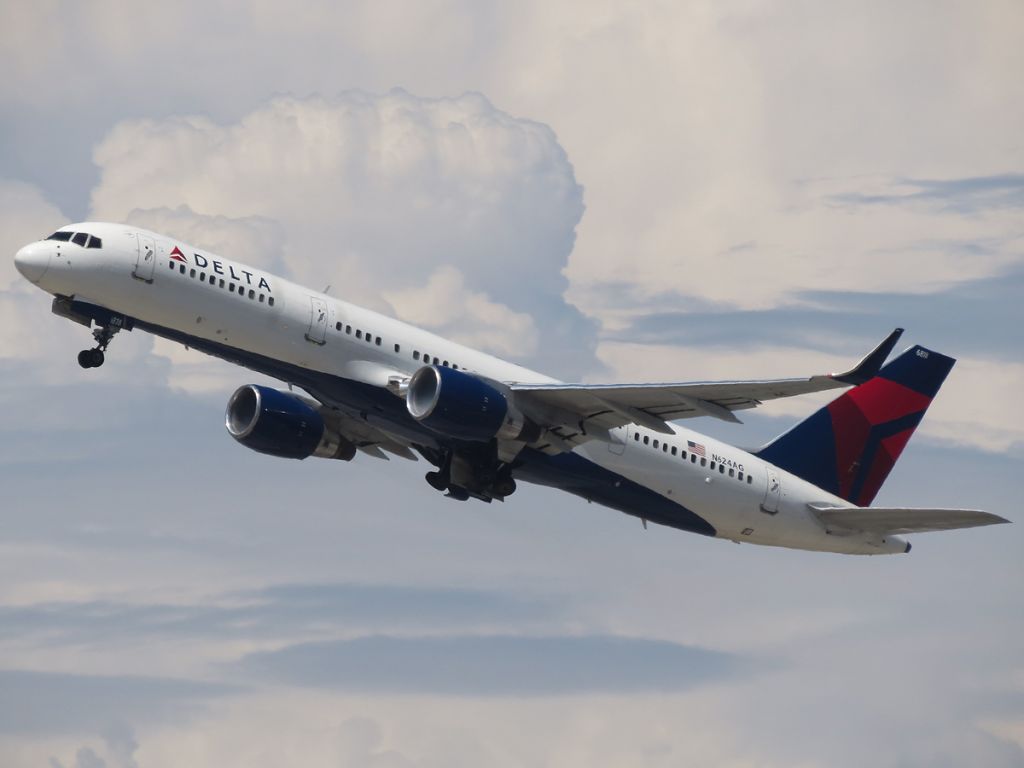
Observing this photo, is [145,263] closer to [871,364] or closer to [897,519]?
[871,364]

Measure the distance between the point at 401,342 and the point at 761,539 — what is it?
601 inches

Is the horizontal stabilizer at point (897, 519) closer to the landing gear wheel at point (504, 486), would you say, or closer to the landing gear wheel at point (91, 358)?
the landing gear wheel at point (504, 486)

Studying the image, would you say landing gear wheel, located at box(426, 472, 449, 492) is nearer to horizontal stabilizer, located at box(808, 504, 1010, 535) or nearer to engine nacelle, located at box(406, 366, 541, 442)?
engine nacelle, located at box(406, 366, 541, 442)

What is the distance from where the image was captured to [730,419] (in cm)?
4669

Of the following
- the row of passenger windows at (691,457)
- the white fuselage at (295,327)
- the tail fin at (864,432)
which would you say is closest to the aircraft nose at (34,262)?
the white fuselage at (295,327)

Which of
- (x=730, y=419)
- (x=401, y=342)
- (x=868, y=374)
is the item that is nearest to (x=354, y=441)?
(x=401, y=342)

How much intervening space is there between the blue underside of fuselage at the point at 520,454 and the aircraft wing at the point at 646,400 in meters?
1.78

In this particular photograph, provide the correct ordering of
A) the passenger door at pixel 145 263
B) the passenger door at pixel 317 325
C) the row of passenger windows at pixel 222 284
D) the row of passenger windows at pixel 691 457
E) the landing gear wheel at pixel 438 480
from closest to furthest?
1. the passenger door at pixel 145 263
2. the row of passenger windows at pixel 222 284
3. the passenger door at pixel 317 325
4. the row of passenger windows at pixel 691 457
5. the landing gear wheel at pixel 438 480

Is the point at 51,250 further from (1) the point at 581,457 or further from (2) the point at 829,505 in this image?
(2) the point at 829,505

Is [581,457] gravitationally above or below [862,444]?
below

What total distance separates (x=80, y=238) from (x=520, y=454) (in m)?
15.2

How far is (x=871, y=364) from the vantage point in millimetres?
41312

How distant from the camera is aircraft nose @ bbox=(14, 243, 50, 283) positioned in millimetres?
45719

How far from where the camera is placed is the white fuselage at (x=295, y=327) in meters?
46.0
